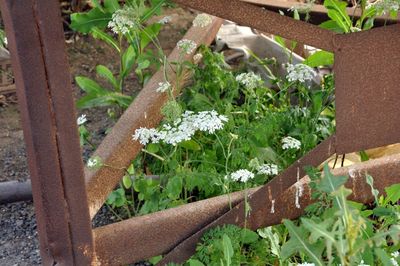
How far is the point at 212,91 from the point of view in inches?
145

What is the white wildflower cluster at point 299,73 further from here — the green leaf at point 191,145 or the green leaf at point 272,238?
the green leaf at point 272,238

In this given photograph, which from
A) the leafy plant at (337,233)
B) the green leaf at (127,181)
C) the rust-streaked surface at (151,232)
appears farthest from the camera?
the green leaf at (127,181)

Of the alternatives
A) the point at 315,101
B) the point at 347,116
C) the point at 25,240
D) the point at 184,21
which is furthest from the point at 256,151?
the point at 184,21

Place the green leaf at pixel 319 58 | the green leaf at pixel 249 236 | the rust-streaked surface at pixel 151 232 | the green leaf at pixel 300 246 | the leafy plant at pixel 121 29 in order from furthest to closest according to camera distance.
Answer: the green leaf at pixel 319 58, the leafy plant at pixel 121 29, the green leaf at pixel 249 236, the rust-streaked surface at pixel 151 232, the green leaf at pixel 300 246

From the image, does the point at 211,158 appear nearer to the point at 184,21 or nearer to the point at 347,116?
the point at 347,116

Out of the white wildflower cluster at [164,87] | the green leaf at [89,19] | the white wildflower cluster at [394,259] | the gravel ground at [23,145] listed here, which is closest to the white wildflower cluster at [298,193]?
the white wildflower cluster at [394,259]

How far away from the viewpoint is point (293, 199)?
2736 mm

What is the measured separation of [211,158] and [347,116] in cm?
91

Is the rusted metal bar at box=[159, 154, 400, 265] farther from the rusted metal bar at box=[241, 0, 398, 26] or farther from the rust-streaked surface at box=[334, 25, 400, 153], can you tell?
the rusted metal bar at box=[241, 0, 398, 26]

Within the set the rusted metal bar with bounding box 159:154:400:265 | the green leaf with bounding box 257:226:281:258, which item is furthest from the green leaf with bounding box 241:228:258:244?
the green leaf with bounding box 257:226:281:258

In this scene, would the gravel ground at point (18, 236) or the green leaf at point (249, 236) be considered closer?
the green leaf at point (249, 236)

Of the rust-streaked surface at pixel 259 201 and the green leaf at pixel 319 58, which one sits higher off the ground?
the green leaf at pixel 319 58

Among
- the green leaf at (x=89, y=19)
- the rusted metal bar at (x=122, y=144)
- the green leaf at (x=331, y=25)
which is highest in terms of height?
the green leaf at (x=89, y=19)

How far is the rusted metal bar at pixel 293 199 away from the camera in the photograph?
8.64 ft
